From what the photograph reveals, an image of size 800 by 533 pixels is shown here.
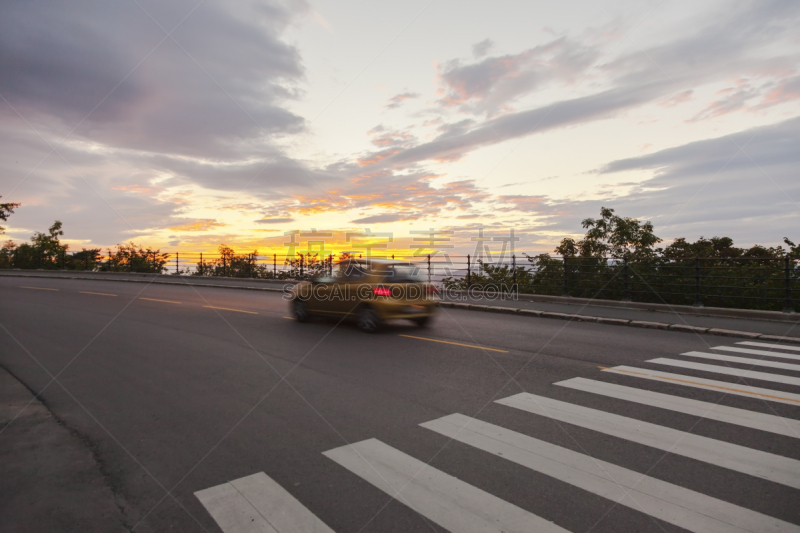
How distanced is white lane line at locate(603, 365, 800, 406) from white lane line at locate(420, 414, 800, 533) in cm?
339

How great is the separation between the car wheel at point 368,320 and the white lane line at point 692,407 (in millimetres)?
5378

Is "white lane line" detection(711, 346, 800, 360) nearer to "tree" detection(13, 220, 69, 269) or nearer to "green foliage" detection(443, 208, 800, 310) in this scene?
"green foliage" detection(443, 208, 800, 310)

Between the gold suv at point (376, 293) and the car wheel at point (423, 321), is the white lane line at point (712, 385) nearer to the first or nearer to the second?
the gold suv at point (376, 293)

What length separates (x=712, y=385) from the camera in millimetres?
6523

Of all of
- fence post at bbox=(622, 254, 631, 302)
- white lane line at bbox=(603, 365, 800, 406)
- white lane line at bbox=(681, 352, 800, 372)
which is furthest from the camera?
fence post at bbox=(622, 254, 631, 302)

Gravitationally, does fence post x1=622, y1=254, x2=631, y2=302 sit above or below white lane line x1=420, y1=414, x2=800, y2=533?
above

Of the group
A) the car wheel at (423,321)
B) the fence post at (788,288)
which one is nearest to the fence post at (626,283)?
the fence post at (788,288)

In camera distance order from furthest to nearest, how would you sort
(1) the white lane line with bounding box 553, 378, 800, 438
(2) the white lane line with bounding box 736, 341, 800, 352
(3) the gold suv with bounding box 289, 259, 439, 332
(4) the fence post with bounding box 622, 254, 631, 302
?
(4) the fence post with bounding box 622, 254, 631, 302 → (3) the gold suv with bounding box 289, 259, 439, 332 → (2) the white lane line with bounding box 736, 341, 800, 352 → (1) the white lane line with bounding box 553, 378, 800, 438

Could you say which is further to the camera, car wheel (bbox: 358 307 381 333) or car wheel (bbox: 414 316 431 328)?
car wheel (bbox: 414 316 431 328)

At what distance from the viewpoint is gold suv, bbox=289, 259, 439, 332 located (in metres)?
11.1

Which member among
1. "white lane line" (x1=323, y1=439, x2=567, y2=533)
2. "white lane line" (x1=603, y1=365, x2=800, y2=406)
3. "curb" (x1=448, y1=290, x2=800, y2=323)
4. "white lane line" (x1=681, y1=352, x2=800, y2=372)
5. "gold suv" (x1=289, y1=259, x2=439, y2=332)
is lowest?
"white lane line" (x1=323, y1=439, x2=567, y2=533)

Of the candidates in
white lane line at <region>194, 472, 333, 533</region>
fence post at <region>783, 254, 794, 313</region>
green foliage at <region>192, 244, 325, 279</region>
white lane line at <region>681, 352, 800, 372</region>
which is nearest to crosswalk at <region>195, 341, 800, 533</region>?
white lane line at <region>194, 472, 333, 533</region>

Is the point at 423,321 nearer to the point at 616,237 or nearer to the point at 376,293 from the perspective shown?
the point at 376,293

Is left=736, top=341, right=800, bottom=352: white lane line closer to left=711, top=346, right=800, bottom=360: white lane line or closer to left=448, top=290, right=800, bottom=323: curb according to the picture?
left=711, top=346, right=800, bottom=360: white lane line
